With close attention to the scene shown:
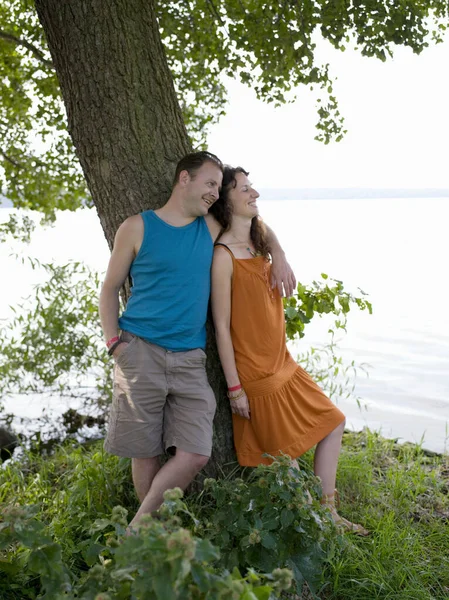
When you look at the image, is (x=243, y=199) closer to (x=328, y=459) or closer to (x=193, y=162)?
(x=193, y=162)

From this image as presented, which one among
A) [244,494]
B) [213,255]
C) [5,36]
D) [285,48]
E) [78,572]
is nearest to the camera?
[244,494]

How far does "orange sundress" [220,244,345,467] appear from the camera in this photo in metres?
3.25

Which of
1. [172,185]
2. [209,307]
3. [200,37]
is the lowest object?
[209,307]

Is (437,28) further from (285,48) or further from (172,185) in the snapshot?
(172,185)

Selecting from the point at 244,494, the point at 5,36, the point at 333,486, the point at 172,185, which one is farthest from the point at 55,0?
the point at 333,486

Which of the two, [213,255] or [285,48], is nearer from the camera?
[213,255]

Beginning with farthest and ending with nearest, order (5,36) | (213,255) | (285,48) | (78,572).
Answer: (5,36) < (285,48) < (213,255) < (78,572)

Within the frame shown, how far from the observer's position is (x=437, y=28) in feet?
15.3

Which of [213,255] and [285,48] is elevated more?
[285,48]

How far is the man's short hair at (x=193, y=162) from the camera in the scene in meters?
3.16

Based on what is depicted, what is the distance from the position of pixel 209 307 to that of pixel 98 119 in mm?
1116

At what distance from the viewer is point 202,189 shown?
313 centimetres

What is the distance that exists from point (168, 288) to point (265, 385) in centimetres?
70

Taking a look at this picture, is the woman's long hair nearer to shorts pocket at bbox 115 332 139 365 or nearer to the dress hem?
shorts pocket at bbox 115 332 139 365
